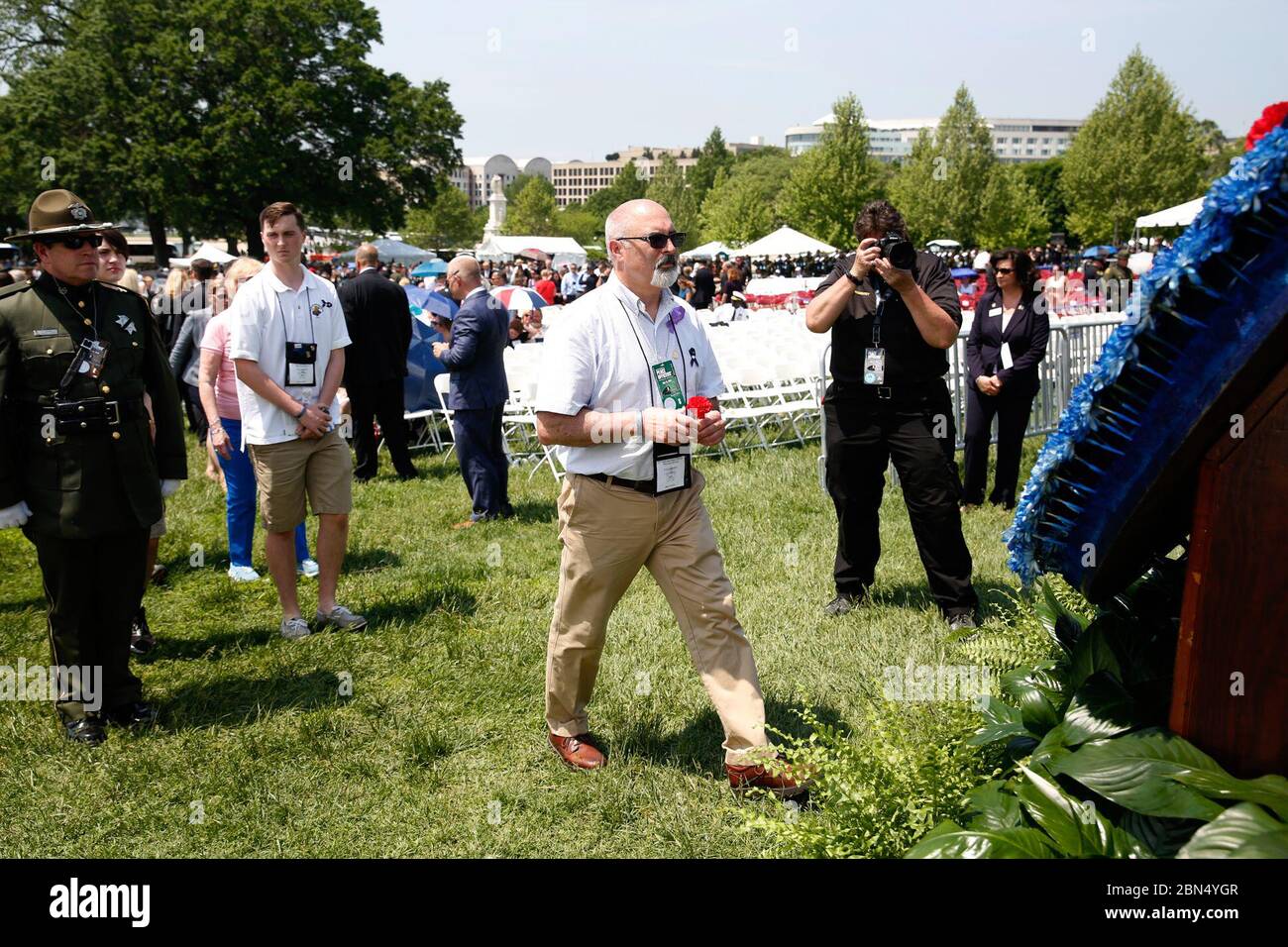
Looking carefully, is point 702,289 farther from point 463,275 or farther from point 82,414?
point 82,414

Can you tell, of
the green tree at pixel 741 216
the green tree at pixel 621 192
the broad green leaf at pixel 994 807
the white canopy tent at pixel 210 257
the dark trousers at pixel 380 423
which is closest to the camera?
the broad green leaf at pixel 994 807

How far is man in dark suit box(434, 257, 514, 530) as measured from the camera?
8.70 m

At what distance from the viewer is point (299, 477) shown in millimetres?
6043

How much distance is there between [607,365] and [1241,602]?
2.32m

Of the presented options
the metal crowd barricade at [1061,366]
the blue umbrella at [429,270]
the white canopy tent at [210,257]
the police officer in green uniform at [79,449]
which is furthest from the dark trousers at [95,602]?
the blue umbrella at [429,270]

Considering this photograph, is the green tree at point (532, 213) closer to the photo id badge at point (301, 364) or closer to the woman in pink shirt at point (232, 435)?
the woman in pink shirt at point (232, 435)

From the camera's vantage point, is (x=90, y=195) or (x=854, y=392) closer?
(x=854, y=392)

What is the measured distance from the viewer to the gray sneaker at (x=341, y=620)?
632 cm

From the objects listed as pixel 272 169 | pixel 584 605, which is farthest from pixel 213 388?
pixel 272 169

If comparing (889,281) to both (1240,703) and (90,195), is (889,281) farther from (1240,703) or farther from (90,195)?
(90,195)

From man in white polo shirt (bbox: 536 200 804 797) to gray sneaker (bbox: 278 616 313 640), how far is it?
2.40 metres

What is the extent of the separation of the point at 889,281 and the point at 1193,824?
332 cm

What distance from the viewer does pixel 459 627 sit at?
6.32 m

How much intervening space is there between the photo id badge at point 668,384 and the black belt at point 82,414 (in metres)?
2.54
